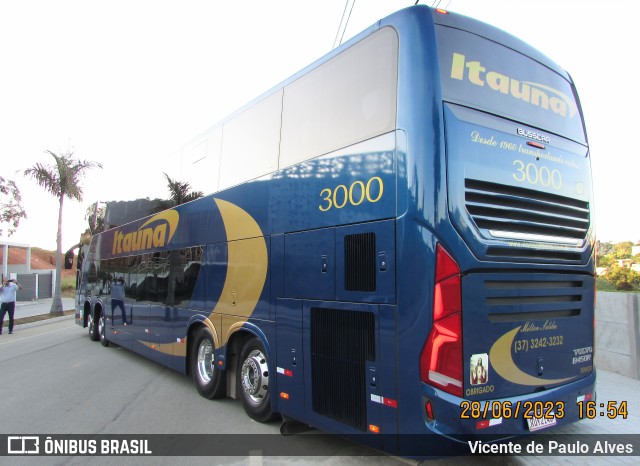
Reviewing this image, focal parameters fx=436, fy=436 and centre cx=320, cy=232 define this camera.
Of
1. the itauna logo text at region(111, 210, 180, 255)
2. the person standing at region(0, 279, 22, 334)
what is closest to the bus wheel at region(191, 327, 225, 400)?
the itauna logo text at region(111, 210, 180, 255)

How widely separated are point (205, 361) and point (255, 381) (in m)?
1.83

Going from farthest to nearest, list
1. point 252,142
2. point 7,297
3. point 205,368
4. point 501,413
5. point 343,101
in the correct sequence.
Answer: point 7,297
point 205,368
point 252,142
point 343,101
point 501,413

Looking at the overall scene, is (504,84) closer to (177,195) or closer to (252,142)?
(252,142)

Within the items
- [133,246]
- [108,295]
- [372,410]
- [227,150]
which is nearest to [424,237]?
[372,410]

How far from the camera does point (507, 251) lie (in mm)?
3662

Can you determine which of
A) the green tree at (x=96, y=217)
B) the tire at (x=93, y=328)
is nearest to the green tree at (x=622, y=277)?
the green tree at (x=96, y=217)

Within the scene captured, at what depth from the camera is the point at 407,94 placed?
370 cm

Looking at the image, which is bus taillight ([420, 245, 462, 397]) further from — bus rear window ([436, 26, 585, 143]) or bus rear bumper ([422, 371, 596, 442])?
bus rear window ([436, 26, 585, 143])

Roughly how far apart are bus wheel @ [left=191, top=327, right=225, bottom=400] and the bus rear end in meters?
3.97

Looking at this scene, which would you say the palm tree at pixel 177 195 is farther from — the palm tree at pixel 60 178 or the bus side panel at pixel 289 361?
the palm tree at pixel 60 178

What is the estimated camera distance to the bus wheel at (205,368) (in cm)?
645

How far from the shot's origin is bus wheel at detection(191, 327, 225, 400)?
6445 millimetres

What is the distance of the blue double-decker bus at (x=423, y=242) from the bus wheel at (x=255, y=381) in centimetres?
4

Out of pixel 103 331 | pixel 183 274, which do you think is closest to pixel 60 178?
pixel 103 331
